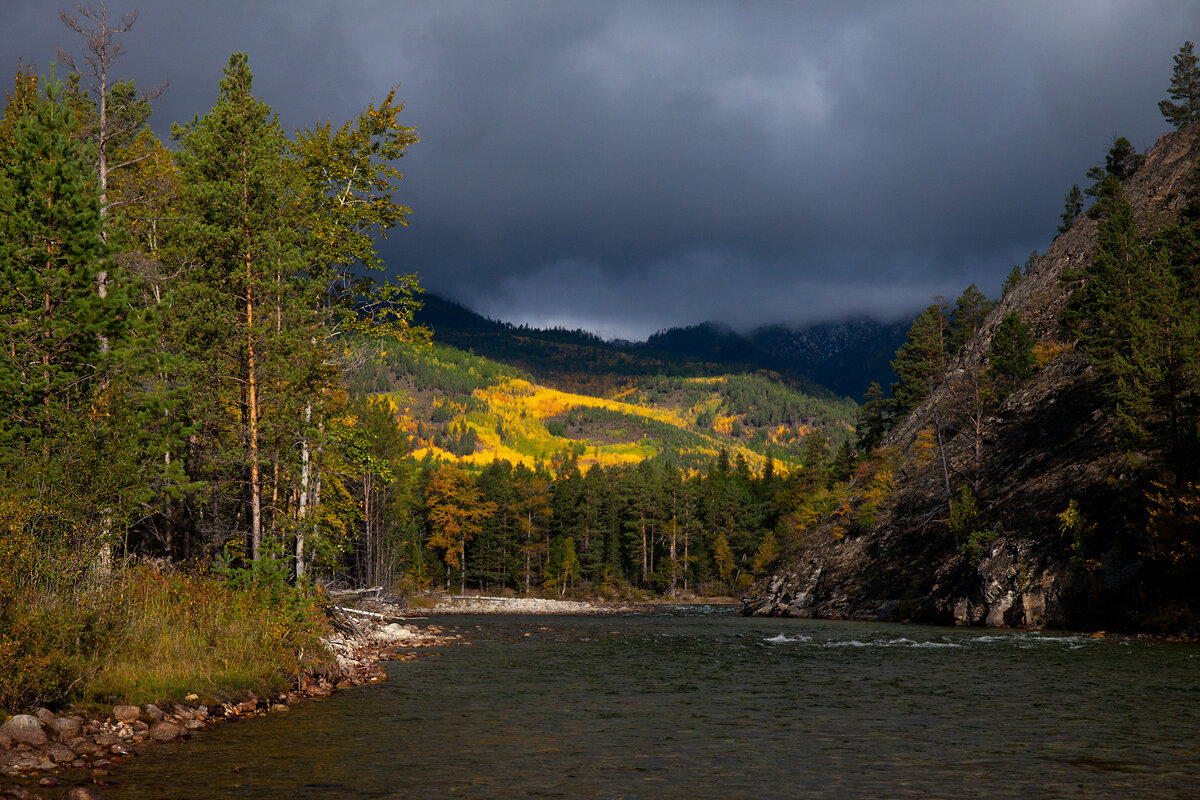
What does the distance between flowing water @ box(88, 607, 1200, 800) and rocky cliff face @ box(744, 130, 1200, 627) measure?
2107cm

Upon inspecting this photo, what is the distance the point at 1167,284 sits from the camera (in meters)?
46.7

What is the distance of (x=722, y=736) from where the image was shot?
16.4 m

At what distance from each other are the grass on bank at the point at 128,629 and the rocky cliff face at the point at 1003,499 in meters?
44.6

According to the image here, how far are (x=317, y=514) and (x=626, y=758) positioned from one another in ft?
52.8

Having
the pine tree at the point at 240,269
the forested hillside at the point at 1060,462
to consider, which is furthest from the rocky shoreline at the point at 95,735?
the forested hillside at the point at 1060,462

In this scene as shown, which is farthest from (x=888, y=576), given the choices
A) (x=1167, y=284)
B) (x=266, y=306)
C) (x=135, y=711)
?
(x=135, y=711)

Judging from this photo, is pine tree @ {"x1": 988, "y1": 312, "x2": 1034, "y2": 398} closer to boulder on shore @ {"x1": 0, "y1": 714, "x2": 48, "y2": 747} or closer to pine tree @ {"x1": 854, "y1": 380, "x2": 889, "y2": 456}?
pine tree @ {"x1": 854, "y1": 380, "x2": 889, "y2": 456}

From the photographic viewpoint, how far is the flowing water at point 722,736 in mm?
12180

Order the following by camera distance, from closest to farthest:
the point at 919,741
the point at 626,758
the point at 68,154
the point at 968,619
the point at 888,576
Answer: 1. the point at 626,758
2. the point at 919,741
3. the point at 68,154
4. the point at 968,619
5. the point at 888,576

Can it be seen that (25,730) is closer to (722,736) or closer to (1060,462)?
(722,736)

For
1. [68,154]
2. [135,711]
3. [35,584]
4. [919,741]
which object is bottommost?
[919,741]

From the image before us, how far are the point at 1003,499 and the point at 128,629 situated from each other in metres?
58.9

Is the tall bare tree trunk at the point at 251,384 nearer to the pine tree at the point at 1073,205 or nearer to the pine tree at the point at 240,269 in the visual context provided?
the pine tree at the point at 240,269

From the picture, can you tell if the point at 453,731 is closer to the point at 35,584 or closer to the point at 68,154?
the point at 35,584
